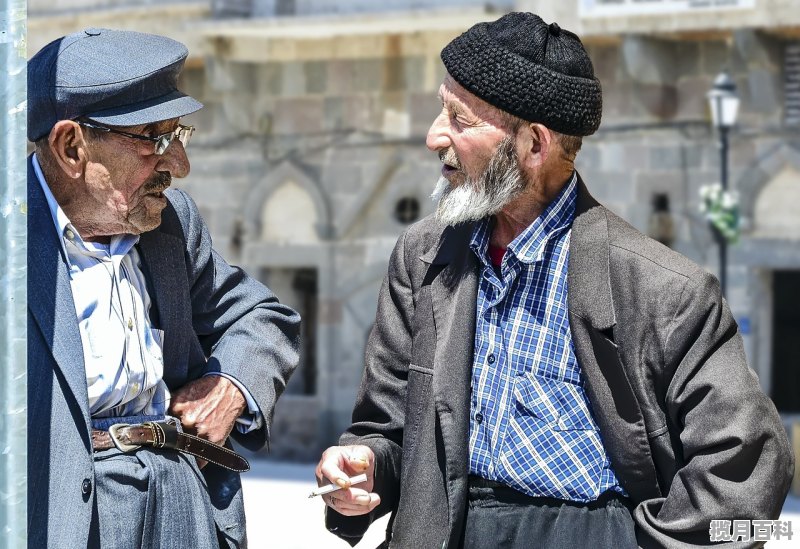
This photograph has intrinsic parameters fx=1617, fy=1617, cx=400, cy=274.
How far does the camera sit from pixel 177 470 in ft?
11.3

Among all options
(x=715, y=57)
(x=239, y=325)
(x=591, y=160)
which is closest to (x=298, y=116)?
(x=591, y=160)

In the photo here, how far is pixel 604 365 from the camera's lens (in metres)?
3.39

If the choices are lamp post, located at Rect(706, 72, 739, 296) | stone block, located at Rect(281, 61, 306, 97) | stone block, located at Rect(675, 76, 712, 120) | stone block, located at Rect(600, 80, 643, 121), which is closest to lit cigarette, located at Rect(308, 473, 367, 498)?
lamp post, located at Rect(706, 72, 739, 296)

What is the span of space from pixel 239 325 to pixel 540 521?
0.84 m

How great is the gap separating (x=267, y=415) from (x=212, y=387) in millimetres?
148

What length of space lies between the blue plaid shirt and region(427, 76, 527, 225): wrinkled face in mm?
105

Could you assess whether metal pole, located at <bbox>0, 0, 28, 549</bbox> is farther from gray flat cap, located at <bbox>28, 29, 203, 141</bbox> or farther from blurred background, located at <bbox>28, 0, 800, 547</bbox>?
blurred background, located at <bbox>28, 0, 800, 547</bbox>

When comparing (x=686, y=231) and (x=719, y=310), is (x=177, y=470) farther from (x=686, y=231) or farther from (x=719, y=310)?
(x=686, y=231)

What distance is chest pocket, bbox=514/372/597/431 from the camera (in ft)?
11.2

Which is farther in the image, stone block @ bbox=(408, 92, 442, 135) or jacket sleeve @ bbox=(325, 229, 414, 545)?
stone block @ bbox=(408, 92, 442, 135)

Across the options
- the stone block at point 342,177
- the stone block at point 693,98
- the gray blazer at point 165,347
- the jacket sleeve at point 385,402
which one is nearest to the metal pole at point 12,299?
the gray blazer at point 165,347

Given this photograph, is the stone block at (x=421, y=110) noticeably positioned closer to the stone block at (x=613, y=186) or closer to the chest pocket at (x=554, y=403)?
the stone block at (x=613, y=186)

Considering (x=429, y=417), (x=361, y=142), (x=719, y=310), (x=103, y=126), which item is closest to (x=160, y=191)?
(x=103, y=126)

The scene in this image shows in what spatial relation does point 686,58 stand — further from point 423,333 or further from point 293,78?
point 423,333
